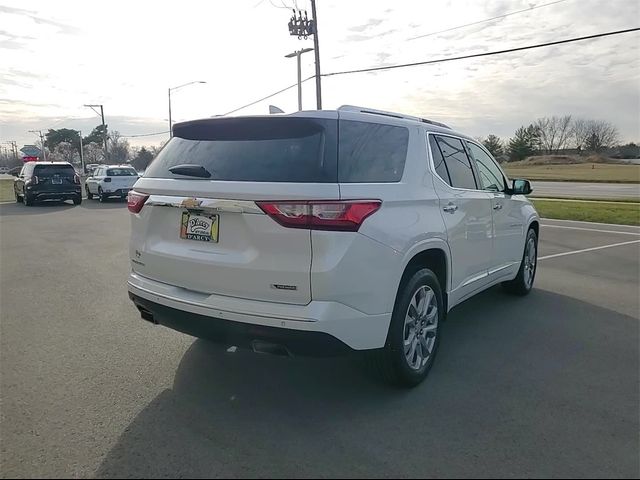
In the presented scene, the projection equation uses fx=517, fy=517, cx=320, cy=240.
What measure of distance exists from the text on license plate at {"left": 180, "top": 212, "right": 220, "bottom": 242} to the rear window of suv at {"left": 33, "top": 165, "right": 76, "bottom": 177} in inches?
825

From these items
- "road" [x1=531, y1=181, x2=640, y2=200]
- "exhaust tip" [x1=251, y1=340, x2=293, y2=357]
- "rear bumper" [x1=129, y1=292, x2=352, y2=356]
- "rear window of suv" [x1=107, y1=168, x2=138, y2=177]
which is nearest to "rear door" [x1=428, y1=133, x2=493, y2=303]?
"rear bumper" [x1=129, y1=292, x2=352, y2=356]

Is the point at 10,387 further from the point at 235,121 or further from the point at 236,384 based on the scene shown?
the point at 235,121

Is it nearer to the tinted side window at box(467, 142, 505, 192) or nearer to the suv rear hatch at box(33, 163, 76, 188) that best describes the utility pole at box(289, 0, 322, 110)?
the suv rear hatch at box(33, 163, 76, 188)

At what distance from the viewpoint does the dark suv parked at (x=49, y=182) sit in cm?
2131

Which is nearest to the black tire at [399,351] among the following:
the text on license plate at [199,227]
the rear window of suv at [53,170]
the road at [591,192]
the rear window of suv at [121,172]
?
the text on license plate at [199,227]

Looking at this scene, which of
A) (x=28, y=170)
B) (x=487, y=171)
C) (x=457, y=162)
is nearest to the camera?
(x=457, y=162)

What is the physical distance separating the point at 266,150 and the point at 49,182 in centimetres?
2135

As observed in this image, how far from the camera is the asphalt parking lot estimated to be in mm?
2832

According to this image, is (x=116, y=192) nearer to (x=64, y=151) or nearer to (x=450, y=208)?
(x=450, y=208)

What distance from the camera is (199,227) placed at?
11.2 ft

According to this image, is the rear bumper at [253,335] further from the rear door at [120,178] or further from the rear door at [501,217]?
the rear door at [120,178]

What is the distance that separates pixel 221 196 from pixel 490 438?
7.19 ft

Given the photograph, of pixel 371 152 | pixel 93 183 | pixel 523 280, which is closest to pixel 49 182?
pixel 93 183

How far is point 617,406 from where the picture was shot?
3512 mm
